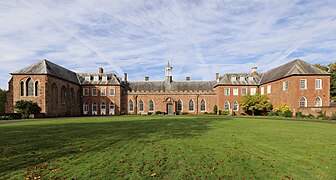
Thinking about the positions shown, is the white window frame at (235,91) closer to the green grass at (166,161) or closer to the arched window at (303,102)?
the arched window at (303,102)

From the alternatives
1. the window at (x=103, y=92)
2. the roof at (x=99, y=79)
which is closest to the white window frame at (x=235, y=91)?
the roof at (x=99, y=79)

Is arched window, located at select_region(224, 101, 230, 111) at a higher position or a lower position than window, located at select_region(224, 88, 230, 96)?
lower

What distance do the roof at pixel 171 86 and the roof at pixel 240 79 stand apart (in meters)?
4.09

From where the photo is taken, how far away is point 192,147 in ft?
25.7

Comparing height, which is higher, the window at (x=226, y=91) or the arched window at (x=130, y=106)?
the window at (x=226, y=91)

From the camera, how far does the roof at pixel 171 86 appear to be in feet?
143

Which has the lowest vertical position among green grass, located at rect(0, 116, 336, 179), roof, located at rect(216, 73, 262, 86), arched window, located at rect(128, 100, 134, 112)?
arched window, located at rect(128, 100, 134, 112)

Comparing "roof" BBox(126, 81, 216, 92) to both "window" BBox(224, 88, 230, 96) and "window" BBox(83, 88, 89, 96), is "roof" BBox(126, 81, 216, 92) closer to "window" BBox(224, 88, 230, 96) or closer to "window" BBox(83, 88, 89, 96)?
"window" BBox(224, 88, 230, 96)

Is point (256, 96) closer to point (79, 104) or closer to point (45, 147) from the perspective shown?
point (45, 147)

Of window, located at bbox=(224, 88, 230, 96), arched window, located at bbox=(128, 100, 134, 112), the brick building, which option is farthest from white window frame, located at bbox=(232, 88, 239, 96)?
arched window, located at bbox=(128, 100, 134, 112)

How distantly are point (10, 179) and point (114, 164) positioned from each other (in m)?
2.56

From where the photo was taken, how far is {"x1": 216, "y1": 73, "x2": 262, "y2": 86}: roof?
4041 centimetres

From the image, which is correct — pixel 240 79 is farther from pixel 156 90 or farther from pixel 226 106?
pixel 156 90

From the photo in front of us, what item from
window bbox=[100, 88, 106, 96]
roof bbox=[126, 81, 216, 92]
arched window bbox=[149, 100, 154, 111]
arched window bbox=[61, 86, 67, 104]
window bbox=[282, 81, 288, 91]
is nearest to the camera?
window bbox=[282, 81, 288, 91]
